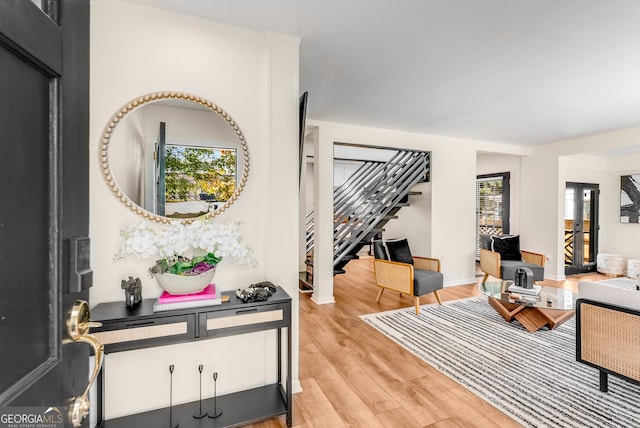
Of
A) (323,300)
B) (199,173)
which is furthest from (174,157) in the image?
(323,300)

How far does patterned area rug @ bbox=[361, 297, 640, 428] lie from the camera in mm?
1951

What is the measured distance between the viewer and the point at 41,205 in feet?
1.75

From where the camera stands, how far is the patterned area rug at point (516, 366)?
1.95 meters

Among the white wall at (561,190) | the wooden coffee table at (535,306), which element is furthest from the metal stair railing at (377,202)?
the white wall at (561,190)

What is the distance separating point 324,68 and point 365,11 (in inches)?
33.5

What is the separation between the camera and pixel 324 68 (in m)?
2.71

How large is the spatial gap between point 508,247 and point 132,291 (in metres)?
5.67

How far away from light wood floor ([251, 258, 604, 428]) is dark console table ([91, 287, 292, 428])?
148 millimetres

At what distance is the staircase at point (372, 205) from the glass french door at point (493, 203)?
8.76 feet

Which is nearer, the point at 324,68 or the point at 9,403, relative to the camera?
the point at 9,403

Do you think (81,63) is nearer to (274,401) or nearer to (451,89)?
(274,401)

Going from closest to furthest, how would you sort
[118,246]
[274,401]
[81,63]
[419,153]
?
[81,63] < [118,246] < [274,401] < [419,153]

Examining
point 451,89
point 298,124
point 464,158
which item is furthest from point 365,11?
point 464,158

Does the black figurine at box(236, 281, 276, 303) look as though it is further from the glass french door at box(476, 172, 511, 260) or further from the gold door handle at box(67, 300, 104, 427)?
the glass french door at box(476, 172, 511, 260)
